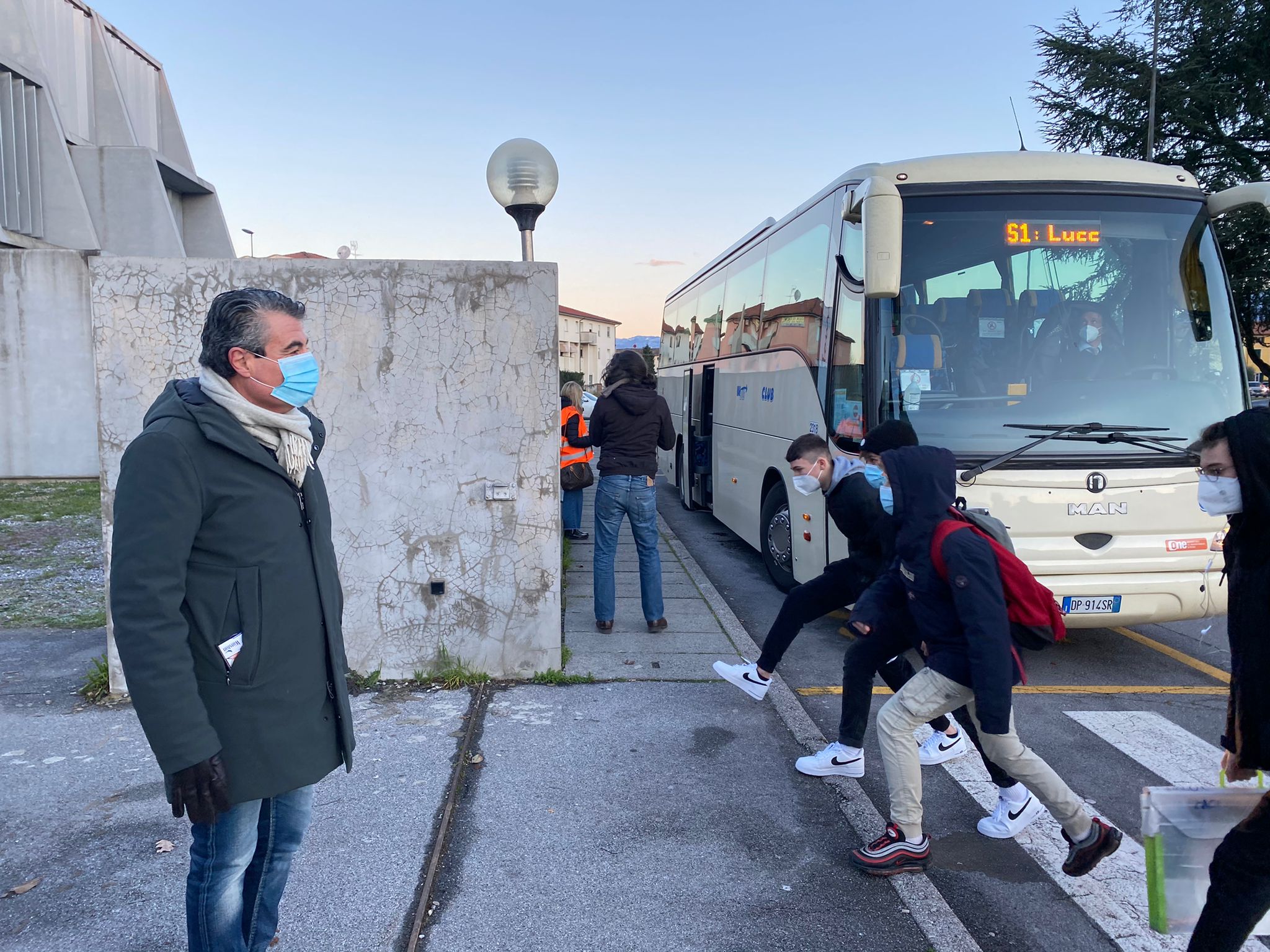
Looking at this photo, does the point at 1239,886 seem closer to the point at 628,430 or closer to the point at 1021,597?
the point at 1021,597

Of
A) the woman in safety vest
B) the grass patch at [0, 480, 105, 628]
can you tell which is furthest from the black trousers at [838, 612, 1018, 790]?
the grass patch at [0, 480, 105, 628]

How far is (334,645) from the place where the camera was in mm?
2498

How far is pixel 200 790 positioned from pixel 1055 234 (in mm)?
5692

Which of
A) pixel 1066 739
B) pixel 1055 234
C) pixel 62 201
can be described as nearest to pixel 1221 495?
pixel 1066 739

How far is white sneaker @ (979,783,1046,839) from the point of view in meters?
3.78

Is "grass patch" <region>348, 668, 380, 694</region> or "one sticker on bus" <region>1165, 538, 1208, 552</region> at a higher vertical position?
"one sticker on bus" <region>1165, 538, 1208, 552</region>

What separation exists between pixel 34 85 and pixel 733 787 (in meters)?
20.0

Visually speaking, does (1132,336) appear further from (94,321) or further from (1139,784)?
(94,321)

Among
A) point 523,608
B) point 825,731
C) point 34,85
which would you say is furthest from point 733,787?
point 34,85

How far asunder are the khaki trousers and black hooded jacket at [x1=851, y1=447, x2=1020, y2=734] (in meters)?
0.09

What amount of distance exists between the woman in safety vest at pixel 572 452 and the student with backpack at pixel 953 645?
524cm

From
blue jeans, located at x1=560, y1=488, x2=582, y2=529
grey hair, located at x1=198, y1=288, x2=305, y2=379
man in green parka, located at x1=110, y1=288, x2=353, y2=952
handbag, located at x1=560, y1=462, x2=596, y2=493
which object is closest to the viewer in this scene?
man in green parka, located at x1=110, y1=288, x2=353, y2=952

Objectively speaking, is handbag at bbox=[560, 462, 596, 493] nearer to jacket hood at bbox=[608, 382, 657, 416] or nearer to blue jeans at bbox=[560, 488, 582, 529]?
blue jeans at bbox=[560, 488, 582, 529]

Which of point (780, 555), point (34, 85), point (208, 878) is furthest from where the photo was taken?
point (34, 85)
